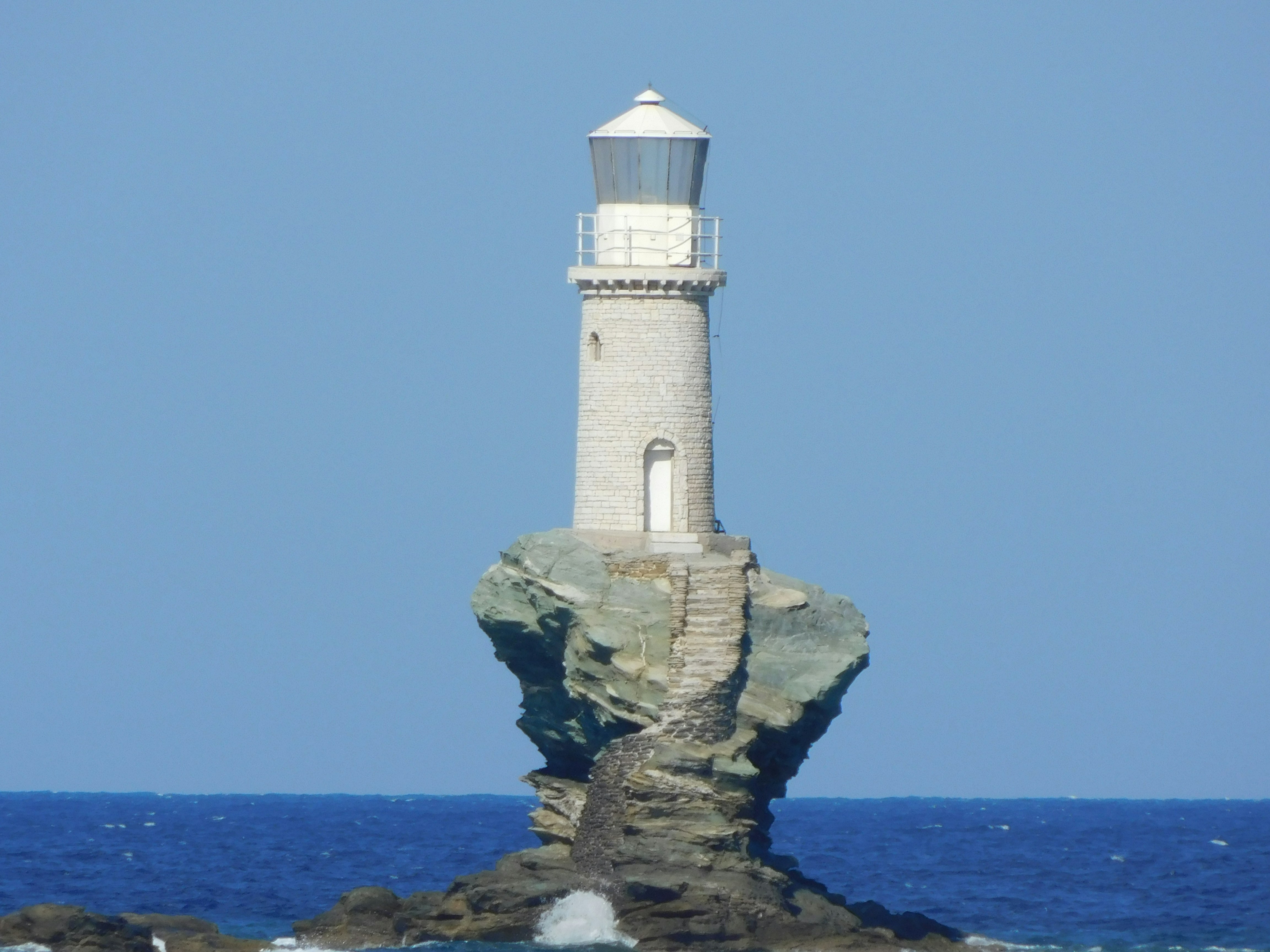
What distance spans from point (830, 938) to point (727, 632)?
5.43m

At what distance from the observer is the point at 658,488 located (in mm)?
44250

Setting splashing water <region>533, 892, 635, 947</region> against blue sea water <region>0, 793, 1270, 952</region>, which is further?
blue sea water <region>0, 793, 1270, 952</region>

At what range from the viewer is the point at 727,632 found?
41750 millimetres

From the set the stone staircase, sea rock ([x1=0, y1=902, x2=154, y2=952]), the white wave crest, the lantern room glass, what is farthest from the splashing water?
the lantern room glass

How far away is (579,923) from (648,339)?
411 inches

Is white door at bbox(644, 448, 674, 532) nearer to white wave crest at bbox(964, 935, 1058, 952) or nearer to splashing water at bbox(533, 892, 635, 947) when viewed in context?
splashing water at bbox(533, 892, 635, 947)

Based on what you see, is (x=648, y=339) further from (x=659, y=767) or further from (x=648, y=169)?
(x=659, y=767)

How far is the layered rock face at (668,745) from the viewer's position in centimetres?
4056

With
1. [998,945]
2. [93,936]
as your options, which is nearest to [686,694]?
[998,945]

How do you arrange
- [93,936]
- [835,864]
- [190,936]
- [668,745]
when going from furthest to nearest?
[835,864] → [190,936] → [93,936] → [668,745]

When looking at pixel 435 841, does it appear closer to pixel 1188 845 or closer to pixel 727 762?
pixel 1188 845

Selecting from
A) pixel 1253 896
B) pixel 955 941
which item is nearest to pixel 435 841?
pixel 1253 896

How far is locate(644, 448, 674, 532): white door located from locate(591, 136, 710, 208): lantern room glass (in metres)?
4.69

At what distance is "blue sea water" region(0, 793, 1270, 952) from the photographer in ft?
169
